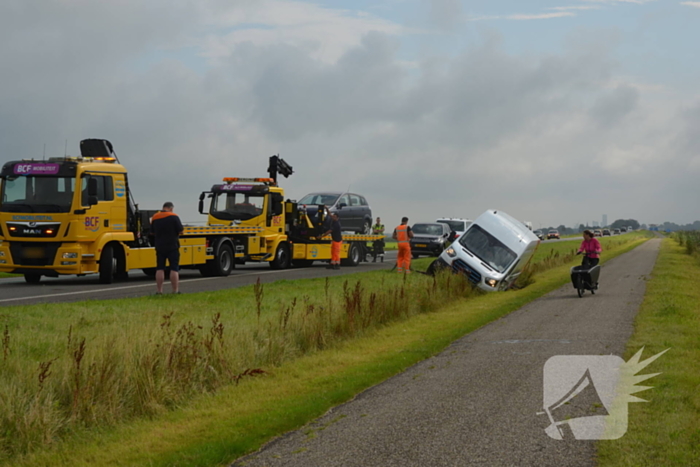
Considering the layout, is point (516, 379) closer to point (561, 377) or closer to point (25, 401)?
point (561, 377)

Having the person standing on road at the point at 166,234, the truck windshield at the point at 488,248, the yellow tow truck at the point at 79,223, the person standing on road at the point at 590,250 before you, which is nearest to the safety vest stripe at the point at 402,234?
the truck windshield at the point at 488,248

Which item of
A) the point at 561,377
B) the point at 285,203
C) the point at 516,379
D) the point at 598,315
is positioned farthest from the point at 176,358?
the point at 285,203

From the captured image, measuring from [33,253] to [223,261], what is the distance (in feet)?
21.3

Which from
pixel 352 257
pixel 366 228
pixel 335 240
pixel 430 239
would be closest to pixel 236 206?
pixel 335 240

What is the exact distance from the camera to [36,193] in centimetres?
1875

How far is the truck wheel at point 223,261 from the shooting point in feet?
77.2

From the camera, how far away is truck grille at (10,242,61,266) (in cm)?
1875

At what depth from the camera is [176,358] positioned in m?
8.39

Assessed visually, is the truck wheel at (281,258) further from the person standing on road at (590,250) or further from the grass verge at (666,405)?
the grass verge at (666,405)

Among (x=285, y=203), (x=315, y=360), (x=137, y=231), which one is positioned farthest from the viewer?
(x=285, y=203)

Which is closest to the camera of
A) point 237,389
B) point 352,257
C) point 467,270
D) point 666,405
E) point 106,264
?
point 666,405

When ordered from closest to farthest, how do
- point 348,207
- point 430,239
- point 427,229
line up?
point 348,207
point 430,239
point 427,229

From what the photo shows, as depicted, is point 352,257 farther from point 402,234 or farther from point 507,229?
point 507,229

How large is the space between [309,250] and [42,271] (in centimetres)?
1171
